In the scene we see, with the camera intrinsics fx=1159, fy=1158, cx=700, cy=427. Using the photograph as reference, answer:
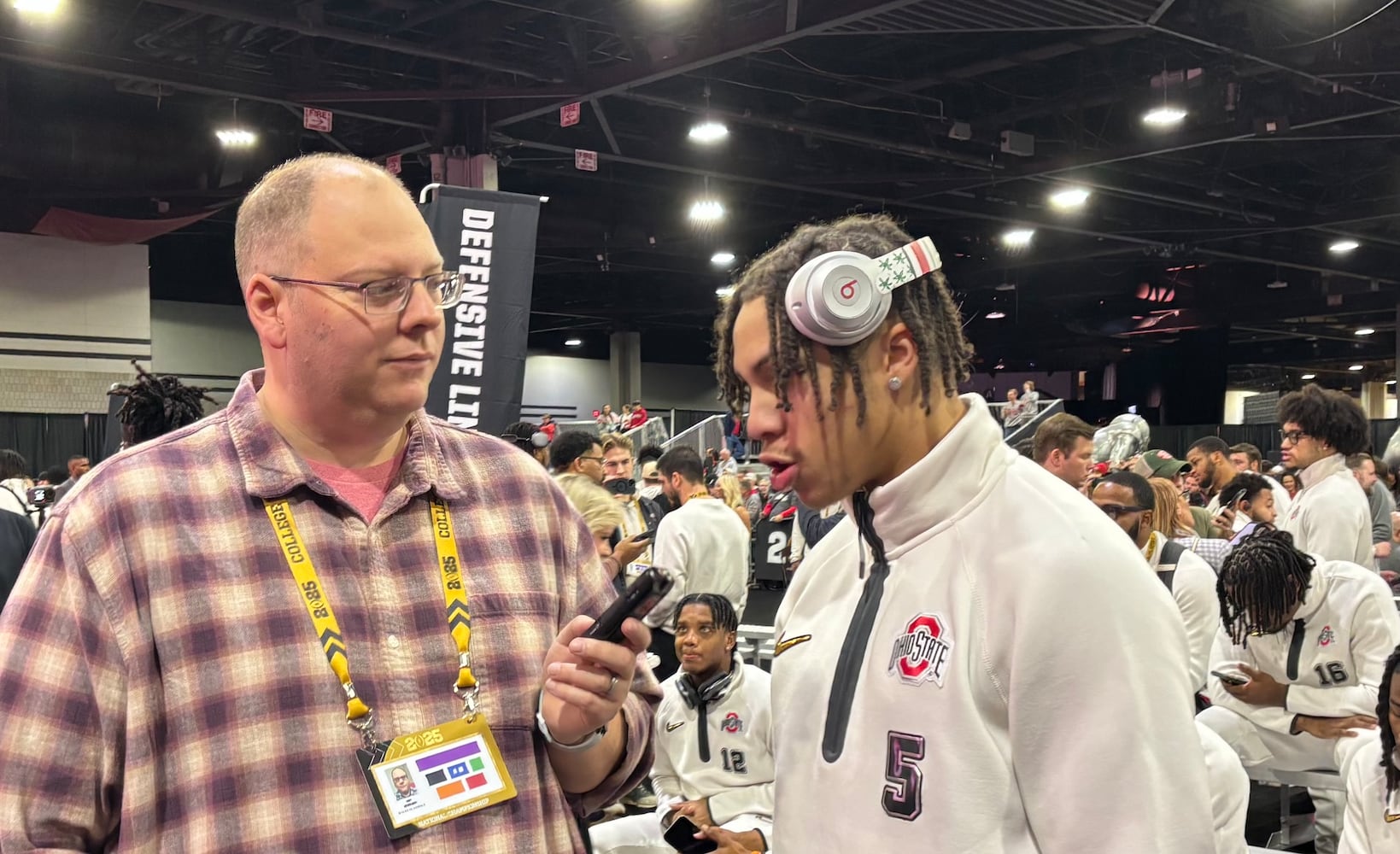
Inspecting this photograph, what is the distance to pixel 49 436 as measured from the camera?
1602 cm

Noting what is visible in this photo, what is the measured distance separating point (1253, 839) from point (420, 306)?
216 inches

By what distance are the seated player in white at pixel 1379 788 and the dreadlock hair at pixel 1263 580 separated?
1078 millimetres

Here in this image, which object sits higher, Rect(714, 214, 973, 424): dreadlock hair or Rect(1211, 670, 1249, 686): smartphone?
Rect(714, 214, 973, 424): dreadlock hair

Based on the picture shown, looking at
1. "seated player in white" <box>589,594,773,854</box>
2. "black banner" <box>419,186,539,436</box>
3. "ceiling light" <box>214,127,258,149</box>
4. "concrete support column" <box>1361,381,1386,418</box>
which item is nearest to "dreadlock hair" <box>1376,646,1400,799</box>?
"seated player in white" <box>589,594,773,854</box>

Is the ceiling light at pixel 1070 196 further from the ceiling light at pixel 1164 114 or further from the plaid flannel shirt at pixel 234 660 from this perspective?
the plaid flannel shirt at pixel 234 660

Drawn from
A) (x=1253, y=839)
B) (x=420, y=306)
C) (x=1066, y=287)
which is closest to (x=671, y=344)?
(x=1066, y=287)

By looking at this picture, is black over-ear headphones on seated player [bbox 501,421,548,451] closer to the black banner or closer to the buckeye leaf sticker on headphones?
the black banner

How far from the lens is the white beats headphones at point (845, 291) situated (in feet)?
4.44

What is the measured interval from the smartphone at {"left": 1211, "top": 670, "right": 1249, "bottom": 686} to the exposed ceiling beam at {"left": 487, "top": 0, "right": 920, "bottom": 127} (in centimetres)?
498

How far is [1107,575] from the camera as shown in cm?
120

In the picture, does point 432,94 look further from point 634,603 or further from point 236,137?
point 634,603

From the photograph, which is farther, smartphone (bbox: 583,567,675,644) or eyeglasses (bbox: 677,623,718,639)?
eyeglasses (bbox: 677,623,718,639)

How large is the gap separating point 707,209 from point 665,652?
399 inches

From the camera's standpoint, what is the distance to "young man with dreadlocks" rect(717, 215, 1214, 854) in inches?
45.7
